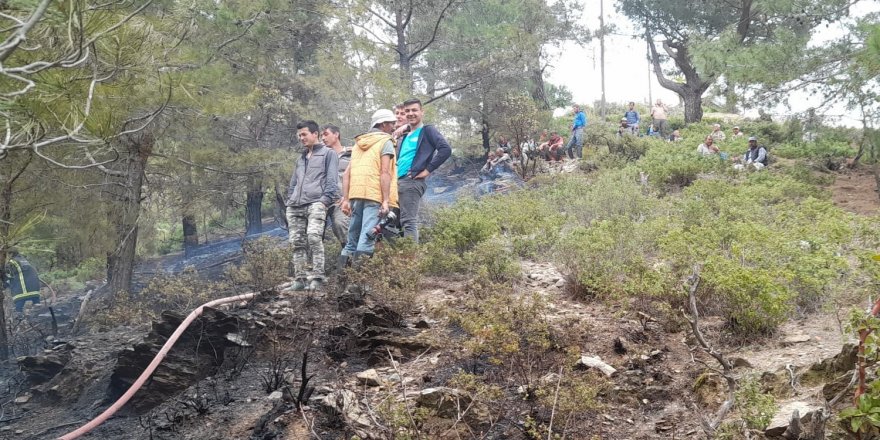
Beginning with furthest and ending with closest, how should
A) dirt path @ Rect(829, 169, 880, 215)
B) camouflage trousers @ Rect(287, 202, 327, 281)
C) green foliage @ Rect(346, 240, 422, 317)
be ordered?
dirt path @ Rect(829, 169, 880, 215)
camouflage trousers @ Rect(287, 202, 327, 281)
green foliage @ Rect(346, 240, 422, 317)

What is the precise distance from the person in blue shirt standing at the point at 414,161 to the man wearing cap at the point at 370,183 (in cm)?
24

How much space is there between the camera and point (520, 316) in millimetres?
3576

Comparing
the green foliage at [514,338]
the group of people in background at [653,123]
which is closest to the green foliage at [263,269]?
the green foliage at [514,338]

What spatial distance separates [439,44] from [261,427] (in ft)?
54.3

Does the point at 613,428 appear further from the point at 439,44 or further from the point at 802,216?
the point at 439,44

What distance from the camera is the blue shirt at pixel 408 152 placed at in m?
5.88

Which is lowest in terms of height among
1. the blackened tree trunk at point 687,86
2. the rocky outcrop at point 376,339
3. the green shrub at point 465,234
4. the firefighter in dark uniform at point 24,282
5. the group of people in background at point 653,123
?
the firefighter in dark uniform at point 24,282

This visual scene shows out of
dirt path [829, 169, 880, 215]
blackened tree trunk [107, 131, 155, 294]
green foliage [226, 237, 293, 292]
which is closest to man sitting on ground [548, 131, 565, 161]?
dirt path [829, 169, 880, 215]

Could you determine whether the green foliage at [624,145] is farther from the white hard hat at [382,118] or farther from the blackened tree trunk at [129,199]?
the blackened tree trunk at [129,199]

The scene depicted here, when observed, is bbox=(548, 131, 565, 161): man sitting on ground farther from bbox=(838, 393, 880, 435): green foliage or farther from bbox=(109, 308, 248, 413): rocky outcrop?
bbox=(838, 393, 880, 435): green foliage

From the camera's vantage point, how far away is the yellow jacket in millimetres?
5445

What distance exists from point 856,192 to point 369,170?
8687 millimetres

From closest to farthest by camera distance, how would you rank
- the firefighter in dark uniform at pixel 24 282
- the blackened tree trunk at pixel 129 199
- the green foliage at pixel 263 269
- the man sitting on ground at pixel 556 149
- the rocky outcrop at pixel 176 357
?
the rocky outcrop at pixel 176 357 → the green foliage at pixel 263 269 → the blackened tree trunk at pixel 129 199 → the firefighter in dark uniform at pixel 24 282 → the man sitting on ground at pixel 556 149

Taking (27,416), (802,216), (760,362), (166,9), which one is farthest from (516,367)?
(166,9)
